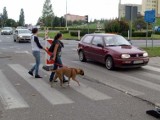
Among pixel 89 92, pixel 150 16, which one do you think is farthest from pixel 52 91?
pixel 150 16

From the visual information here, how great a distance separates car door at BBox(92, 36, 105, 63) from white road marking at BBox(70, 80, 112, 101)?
4269mm

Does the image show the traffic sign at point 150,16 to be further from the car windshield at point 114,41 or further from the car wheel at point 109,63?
the car wheel at point 109,63

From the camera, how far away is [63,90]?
9594 mm

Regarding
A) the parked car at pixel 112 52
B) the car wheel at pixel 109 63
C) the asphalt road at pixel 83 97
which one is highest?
the parked car at pixel 112 52

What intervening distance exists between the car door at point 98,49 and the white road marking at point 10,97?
5009 mm

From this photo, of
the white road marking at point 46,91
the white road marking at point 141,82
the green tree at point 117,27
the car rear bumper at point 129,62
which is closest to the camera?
the white road marking at point 46,91

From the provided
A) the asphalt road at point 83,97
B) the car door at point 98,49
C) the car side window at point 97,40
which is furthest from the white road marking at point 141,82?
the car side window at point 97,40

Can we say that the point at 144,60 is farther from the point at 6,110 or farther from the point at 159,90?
the point at 6,110

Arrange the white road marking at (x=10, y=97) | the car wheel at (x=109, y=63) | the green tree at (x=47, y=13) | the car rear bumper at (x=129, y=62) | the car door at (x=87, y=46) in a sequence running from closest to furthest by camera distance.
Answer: the white road marking at (x=10, y=97) → the car rear bumper at (x=129, y=62) → the car wheel at (x=109, y=63) → the car door at (x=87, y=46) → the green tree at (x=47, y=13)

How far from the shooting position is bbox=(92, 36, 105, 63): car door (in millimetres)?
14549

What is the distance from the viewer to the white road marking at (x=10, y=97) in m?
7.71

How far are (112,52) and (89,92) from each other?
15.9ft

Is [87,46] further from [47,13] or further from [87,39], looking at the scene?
[47,13]

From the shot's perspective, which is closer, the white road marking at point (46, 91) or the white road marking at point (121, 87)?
the white road marking at point (46, 91)
